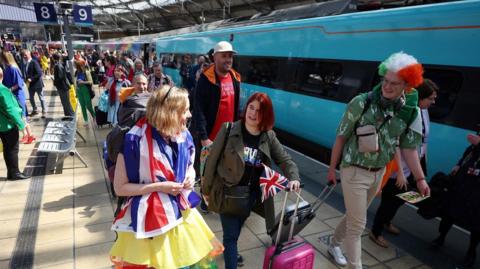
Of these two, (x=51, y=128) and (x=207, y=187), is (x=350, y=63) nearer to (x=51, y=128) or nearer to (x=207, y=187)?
(x=207, y=187)

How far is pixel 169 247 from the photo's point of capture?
5.57ft


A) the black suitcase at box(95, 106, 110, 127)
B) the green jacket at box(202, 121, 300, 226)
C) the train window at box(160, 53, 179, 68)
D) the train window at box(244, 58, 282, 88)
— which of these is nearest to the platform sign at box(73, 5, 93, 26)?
the black suitcase at box(95, 106, 110, 127)

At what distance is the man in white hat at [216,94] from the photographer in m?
3.04

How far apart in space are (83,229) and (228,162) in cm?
206

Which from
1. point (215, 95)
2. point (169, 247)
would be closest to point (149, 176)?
point (169, 247)

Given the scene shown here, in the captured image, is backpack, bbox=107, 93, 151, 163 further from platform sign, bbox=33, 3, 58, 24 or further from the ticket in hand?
platform sign, bbox=33, 3, 58, 24

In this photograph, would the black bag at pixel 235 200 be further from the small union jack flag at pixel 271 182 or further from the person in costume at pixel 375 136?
the person in costume at pixel 375 136

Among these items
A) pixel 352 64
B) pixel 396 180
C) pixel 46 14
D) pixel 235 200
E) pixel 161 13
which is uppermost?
pixel 161 13

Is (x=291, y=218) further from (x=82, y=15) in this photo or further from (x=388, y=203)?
(x=82, y=15)

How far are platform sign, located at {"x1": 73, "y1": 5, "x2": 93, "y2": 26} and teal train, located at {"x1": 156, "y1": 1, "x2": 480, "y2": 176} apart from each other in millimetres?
4233

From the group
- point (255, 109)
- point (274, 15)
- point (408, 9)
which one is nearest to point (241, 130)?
point (255, 109)

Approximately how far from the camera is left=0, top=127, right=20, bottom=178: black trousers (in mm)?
4152

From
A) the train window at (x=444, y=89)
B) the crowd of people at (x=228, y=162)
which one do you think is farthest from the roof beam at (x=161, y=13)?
the crowd of people at (x=228, y=162)

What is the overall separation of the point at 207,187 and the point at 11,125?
11.4ft
